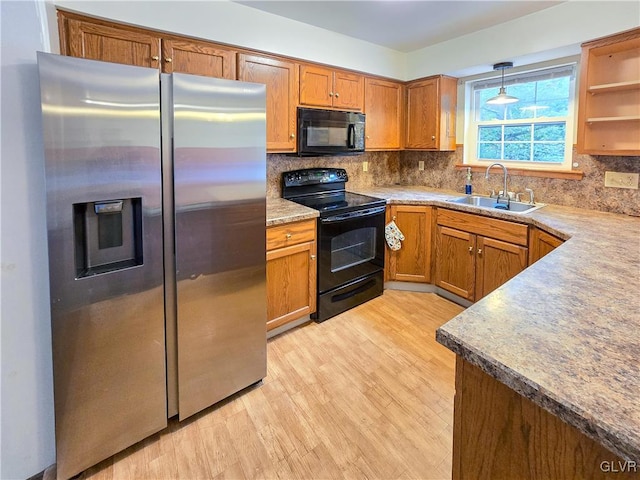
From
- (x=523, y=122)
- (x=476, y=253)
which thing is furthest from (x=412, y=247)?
(x=523, y=122)

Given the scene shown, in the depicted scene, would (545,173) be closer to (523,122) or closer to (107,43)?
(523,122)

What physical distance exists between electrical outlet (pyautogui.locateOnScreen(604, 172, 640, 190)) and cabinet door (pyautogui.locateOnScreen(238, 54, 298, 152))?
2383 mm

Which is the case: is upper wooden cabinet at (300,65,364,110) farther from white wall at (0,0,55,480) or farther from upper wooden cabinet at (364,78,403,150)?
white wall at (0,0,55,480)

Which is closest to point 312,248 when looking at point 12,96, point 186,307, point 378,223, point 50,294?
point 378,223

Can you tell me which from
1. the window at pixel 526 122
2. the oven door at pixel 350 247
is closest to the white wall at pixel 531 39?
the window at pixel 526 122

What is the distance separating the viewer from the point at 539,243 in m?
2.45

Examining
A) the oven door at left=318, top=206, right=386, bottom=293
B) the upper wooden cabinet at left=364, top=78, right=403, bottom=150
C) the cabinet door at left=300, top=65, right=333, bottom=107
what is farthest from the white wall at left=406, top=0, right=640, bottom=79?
the oven door at left=318, top=206, right=386, bottom=293

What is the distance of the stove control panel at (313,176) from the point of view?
10.5ft

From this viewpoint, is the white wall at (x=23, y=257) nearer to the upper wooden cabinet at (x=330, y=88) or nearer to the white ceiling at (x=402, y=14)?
the white ceiling at (x=402, y=14)

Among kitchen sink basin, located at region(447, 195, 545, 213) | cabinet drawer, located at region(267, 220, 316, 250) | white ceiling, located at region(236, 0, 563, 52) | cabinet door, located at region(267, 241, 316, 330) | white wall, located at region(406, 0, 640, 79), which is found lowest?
cabinet door, located at region(267, 241, 316, 330)

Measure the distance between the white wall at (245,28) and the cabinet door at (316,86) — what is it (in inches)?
3.5

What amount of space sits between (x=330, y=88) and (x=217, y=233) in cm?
197

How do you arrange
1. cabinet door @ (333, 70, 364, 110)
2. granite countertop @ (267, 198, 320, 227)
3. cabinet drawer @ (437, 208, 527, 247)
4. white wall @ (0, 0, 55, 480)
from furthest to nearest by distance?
1. cabinet door @ (333, 70, 364, 110)
2. cabinet drawer @ (437, 208, 527, 247)
3. granite countertop @ (267, 198, 320, 227)
4. white wall @ (0, 0, 55, 480)

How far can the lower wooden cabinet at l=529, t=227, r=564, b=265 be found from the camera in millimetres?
2283
